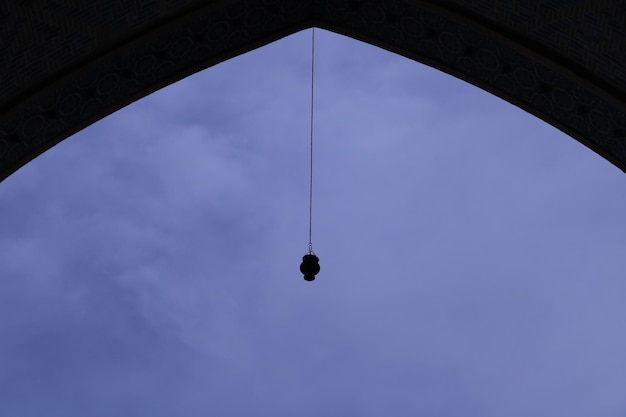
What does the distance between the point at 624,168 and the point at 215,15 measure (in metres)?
3.53

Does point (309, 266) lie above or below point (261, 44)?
below

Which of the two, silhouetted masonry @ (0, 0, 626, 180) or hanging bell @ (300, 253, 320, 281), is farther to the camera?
hanging bell @ (300, 253, 320, 281)

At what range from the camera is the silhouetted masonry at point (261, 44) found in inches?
340

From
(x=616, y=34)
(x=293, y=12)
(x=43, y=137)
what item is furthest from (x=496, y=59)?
(x=43, y=137)

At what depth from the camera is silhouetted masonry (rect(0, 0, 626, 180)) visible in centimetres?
863

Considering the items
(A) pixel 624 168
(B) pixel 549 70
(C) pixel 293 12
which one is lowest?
(A) pixel 624 168

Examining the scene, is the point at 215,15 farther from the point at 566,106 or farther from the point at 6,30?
the point at 566,106

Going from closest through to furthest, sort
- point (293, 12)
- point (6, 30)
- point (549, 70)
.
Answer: point (6, 30) → point (549, 70) → point (293, 12)

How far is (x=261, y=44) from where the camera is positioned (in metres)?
9.70

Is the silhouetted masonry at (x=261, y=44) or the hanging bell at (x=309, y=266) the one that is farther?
the hanging bell at (x=309, y=266)

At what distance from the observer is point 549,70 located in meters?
9.02

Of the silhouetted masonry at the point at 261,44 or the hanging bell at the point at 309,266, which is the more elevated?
the silhouetted masonry at the point at 261,44

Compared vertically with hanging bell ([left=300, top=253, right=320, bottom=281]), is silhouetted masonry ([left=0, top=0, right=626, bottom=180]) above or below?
above

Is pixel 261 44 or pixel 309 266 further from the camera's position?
pixel 261 44
